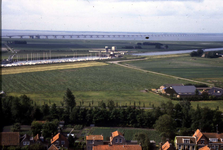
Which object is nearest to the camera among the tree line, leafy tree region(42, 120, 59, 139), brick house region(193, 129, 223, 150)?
brick house region(193, 129, 223, 150)

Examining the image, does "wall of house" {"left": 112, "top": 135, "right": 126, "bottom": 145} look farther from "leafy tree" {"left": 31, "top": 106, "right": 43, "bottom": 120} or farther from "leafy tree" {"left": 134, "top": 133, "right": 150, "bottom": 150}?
"leafy tree" {"left": 31, "top": 106, "right": 43, "bottom": 120}

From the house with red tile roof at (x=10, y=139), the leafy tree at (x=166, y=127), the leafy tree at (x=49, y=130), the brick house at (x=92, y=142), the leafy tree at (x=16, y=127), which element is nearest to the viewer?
the house with red tile roof at (x=10, y=139)

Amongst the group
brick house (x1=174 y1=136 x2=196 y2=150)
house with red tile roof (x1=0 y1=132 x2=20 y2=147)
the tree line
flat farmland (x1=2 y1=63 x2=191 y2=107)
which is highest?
flat farmland (x1=2 y1=63 x2=191 y2=107)

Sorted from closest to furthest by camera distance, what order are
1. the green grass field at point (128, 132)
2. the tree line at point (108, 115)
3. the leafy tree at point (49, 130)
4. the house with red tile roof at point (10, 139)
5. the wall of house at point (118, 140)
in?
the house with red tile roof at point (10, 139) < the wall of house at point (118, 140) < the leafy tree at point (49, 130) < the green grass field at point (128, 132) < the tree line at point (108, 115)

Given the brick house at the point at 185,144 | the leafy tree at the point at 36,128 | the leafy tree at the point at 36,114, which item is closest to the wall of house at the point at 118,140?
the brick house at the point at 185,144

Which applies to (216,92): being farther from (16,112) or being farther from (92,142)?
(16,112)

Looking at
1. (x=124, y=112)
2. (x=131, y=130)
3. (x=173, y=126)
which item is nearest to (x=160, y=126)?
(x=173, y=126)

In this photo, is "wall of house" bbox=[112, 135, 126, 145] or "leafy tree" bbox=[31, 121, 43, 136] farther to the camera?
"leafy tree" bbox=[31, 121, 43, 136]

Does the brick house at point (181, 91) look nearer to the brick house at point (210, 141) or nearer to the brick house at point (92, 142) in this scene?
the brick house at point (210, 141)

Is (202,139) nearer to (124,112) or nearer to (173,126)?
(173,126)

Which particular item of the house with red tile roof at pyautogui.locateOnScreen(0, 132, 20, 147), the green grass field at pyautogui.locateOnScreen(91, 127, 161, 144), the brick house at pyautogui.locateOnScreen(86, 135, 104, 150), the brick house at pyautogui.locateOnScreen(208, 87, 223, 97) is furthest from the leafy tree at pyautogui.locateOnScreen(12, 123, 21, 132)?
the brick house at pyautogui.locateOnScreen(208, 87, 223, 97)

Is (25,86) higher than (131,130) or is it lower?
higher
